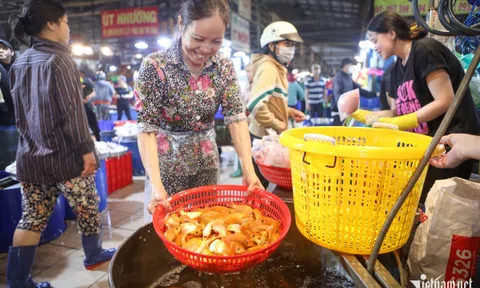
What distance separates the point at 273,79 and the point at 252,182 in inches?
74.0

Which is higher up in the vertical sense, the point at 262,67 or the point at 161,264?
the point at 262,67

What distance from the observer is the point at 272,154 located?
2.02 meters

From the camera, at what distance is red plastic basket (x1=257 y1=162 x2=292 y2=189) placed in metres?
1.96

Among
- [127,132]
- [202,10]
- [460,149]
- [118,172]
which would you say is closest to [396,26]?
[460,149]

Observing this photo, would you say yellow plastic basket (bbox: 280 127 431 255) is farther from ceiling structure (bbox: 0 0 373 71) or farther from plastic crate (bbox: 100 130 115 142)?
ceiling structure (bbox: 0 0 373 71)

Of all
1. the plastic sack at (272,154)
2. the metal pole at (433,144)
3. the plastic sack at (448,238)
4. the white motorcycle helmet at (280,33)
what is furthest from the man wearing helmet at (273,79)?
the metal pole at (433,144)

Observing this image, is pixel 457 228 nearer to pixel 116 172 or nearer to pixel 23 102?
pixel 23 102

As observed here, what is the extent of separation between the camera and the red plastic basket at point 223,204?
101 cm

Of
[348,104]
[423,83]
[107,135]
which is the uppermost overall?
[423,83]

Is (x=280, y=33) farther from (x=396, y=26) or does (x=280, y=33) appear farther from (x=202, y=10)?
(x=202, y=10)

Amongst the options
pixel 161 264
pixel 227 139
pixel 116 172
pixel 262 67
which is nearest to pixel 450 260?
pixel 161 264

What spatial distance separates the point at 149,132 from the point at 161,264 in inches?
25.6

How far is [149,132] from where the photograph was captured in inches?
64.9

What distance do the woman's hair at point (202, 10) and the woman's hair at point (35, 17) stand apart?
4.34ft
